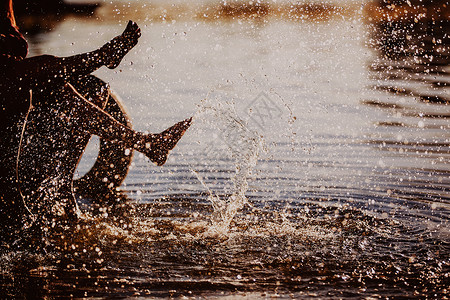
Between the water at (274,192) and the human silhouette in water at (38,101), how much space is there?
42 cm

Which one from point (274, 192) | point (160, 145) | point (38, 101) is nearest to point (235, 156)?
point (274, 192)

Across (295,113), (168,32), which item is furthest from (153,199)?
(168,32)

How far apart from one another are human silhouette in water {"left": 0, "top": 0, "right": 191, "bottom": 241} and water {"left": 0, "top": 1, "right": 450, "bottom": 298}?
42cm

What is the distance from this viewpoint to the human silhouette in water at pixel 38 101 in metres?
3.96

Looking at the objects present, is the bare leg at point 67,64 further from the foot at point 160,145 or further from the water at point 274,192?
the water at point 274,192

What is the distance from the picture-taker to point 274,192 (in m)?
5.40

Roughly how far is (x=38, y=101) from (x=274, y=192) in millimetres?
2232

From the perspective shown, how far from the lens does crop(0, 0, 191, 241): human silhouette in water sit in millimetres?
3957

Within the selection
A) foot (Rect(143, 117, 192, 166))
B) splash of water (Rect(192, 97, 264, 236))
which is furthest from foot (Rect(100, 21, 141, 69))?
splash of water (Rect(192, 97, 264, 236))

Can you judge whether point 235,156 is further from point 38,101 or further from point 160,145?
point 38,101

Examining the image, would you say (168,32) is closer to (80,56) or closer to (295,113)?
(295,113)

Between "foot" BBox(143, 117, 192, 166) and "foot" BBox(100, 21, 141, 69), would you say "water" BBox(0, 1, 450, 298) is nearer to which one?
"foot" BBox(143, 117, 192, 166)

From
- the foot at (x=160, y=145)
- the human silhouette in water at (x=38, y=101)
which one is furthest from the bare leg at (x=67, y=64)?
the foot at (x=160, y=145)

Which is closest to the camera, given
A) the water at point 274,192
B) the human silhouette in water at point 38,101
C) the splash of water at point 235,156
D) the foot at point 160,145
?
the water at point 274,192
